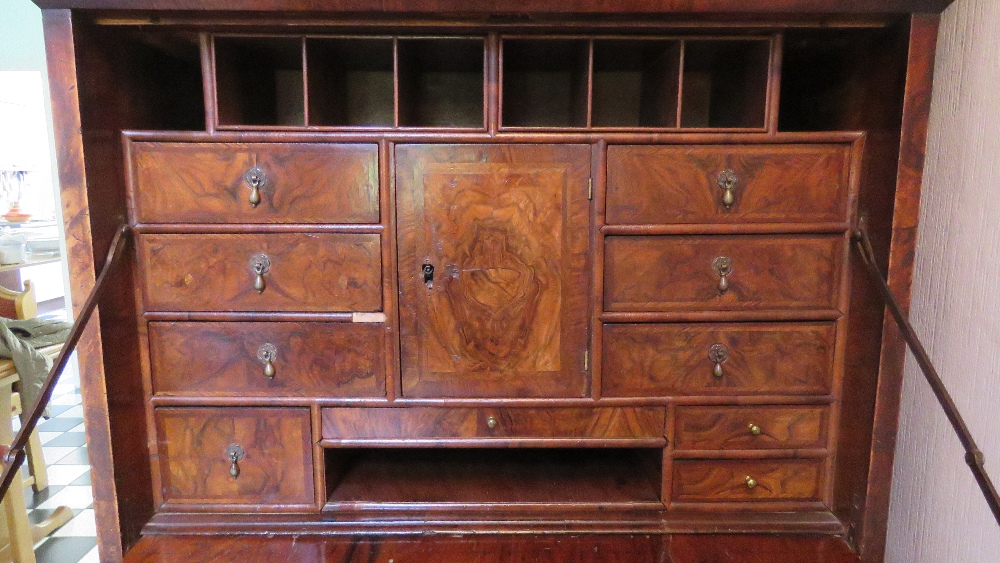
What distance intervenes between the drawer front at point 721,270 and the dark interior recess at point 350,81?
2.49ft

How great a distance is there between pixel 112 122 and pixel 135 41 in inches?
8.9

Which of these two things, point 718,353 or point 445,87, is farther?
point 445,87

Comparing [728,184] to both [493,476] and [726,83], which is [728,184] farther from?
[493,476]

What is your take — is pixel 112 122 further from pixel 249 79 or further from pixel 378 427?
pixel 378 427

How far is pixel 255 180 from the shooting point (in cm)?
123

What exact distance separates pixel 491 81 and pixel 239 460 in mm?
1069

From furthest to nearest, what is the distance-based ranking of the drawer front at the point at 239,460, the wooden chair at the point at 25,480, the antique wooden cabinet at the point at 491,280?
the wooden chair at the point at 25,480 < the drawer front at the point at 239,460 < the antique wooden cabinet at the point at 491,280

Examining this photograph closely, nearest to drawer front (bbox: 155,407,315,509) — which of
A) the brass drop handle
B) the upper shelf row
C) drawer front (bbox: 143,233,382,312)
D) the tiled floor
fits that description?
drawer front (bbox: 143,233,382,312)

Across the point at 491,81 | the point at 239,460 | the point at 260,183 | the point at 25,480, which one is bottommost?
the point at 25,480

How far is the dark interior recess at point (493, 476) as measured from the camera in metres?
1.37

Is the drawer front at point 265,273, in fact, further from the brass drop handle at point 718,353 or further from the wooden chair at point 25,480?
the wooden chair at point 25,480

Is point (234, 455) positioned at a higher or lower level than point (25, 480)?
higher

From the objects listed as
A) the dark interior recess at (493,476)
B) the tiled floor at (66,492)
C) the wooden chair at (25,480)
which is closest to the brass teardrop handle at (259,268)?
the dark interior recess at (493,476)

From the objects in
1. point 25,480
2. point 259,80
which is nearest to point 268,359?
point 259,80
